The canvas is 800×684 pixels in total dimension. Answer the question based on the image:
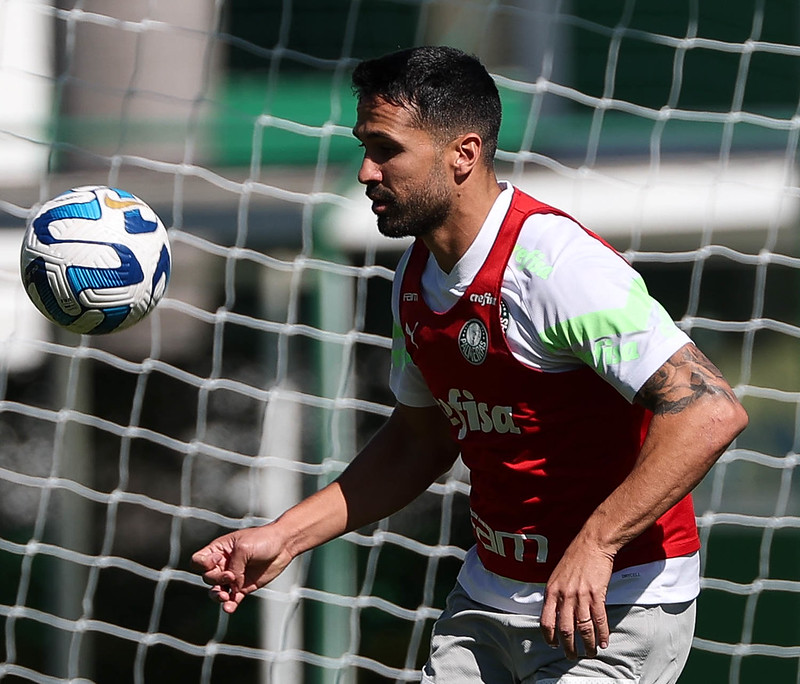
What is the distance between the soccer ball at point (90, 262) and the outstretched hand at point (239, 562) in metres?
0.69

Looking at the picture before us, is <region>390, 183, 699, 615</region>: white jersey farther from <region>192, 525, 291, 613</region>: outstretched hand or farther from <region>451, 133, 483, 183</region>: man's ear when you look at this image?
<region>192, 525, 291, 613</region>: outstretched hand

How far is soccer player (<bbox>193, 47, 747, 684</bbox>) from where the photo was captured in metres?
2.02

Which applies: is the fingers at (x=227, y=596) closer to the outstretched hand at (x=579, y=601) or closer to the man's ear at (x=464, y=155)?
the outstretched hand at (x=579, y=601)

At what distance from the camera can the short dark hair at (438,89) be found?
7.76ft

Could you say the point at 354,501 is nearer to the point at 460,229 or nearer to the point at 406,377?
the point at 406,377

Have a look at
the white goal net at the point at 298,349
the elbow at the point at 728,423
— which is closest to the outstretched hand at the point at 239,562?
the elbow at the point at 728,423

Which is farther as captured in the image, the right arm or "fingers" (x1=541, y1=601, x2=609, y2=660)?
the right arm

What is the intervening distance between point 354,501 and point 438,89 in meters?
0.93

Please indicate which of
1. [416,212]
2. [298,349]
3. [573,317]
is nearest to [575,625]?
[573,317]

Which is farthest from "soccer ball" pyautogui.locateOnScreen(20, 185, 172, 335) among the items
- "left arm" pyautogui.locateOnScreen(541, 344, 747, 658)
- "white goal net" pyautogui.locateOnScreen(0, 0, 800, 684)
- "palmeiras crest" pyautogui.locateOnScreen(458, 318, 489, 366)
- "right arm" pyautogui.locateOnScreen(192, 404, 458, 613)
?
"left arm" pyautogui.locateOnScreen(541, 344, 747, 658)

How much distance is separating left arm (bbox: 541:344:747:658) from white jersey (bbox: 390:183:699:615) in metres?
0.07

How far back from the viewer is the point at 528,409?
226 cm

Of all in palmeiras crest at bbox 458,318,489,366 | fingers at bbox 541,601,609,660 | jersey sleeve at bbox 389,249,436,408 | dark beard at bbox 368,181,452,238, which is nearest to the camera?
fingers at bbox 541,601,609,660

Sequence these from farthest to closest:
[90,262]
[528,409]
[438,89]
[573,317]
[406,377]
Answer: [90,262] < [406,377] < [438,89] < [528,409] < [573,317]
